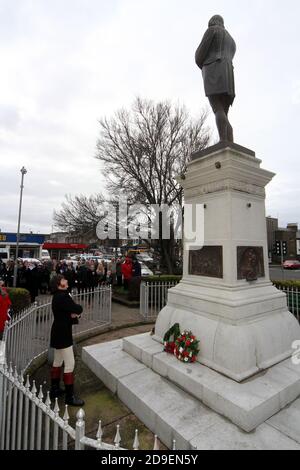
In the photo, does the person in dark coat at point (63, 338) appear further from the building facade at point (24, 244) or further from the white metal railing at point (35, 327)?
the building facade at point (24, 244)

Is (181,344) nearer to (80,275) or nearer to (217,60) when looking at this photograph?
(217,60)

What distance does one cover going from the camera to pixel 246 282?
14.6 ft

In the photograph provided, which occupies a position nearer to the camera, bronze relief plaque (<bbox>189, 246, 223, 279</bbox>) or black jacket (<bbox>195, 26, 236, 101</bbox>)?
bronze relief plaque (<bbox>189, 246, 223, 279</bbox>)

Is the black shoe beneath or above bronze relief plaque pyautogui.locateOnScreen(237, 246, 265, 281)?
beneath

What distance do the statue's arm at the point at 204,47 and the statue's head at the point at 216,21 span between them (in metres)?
0.33

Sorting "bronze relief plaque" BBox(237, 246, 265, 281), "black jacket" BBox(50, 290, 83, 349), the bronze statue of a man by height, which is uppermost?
the bronze statue of a man

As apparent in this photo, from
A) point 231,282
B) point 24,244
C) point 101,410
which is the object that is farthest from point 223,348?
point 24,244

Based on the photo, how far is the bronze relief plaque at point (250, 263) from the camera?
446cm

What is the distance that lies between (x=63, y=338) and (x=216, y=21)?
6.82 metres

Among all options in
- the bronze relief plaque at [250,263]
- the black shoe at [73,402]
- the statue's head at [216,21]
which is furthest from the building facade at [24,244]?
the bronze relief plaque at [250,263]

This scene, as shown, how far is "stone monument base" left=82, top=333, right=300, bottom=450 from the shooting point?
2.79 meters

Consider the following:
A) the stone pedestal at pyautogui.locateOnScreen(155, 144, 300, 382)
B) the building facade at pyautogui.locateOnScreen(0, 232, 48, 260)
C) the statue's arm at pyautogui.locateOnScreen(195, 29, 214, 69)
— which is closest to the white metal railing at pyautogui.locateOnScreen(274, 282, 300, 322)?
the stone pedestal at pyautogui.locateOnScreen(155, 144, 300, 382)

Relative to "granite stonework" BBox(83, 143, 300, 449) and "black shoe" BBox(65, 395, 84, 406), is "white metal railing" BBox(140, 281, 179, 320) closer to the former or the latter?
"granite stonework" BBox(83, 143, 300, 449)

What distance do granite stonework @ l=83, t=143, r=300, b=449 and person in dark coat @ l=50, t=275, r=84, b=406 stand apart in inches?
29.4
